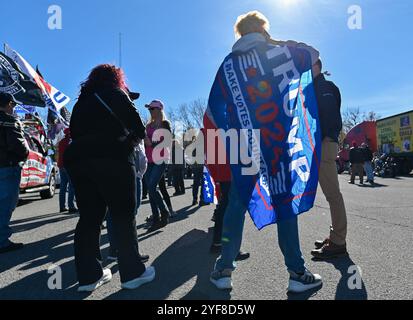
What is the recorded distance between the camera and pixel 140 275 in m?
3.22

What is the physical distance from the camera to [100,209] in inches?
129

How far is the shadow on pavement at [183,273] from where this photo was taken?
9.91ft

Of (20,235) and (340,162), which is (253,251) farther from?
(340,162)

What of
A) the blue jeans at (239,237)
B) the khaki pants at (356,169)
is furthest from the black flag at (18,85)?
the khaki pants at (356,169)

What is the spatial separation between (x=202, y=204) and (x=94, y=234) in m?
6.11

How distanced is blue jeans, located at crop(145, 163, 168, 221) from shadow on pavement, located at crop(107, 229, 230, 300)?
3.05 feet

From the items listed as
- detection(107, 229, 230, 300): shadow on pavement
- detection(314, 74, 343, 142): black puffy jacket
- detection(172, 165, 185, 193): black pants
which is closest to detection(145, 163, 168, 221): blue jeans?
detection(107, 229, 230, 300): shadow on pavement

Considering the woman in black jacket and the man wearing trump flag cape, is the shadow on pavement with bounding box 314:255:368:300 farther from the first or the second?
the woman in black jacket

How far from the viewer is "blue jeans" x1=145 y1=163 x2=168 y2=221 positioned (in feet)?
19.3

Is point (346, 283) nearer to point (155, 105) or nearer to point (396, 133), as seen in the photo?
point (155, 105)

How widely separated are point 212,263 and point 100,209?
1335mm

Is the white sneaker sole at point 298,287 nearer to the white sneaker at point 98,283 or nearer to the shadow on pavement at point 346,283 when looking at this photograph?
the shadow on pavement at point 346,283

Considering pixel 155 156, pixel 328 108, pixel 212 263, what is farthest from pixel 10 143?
pixel 328 108
